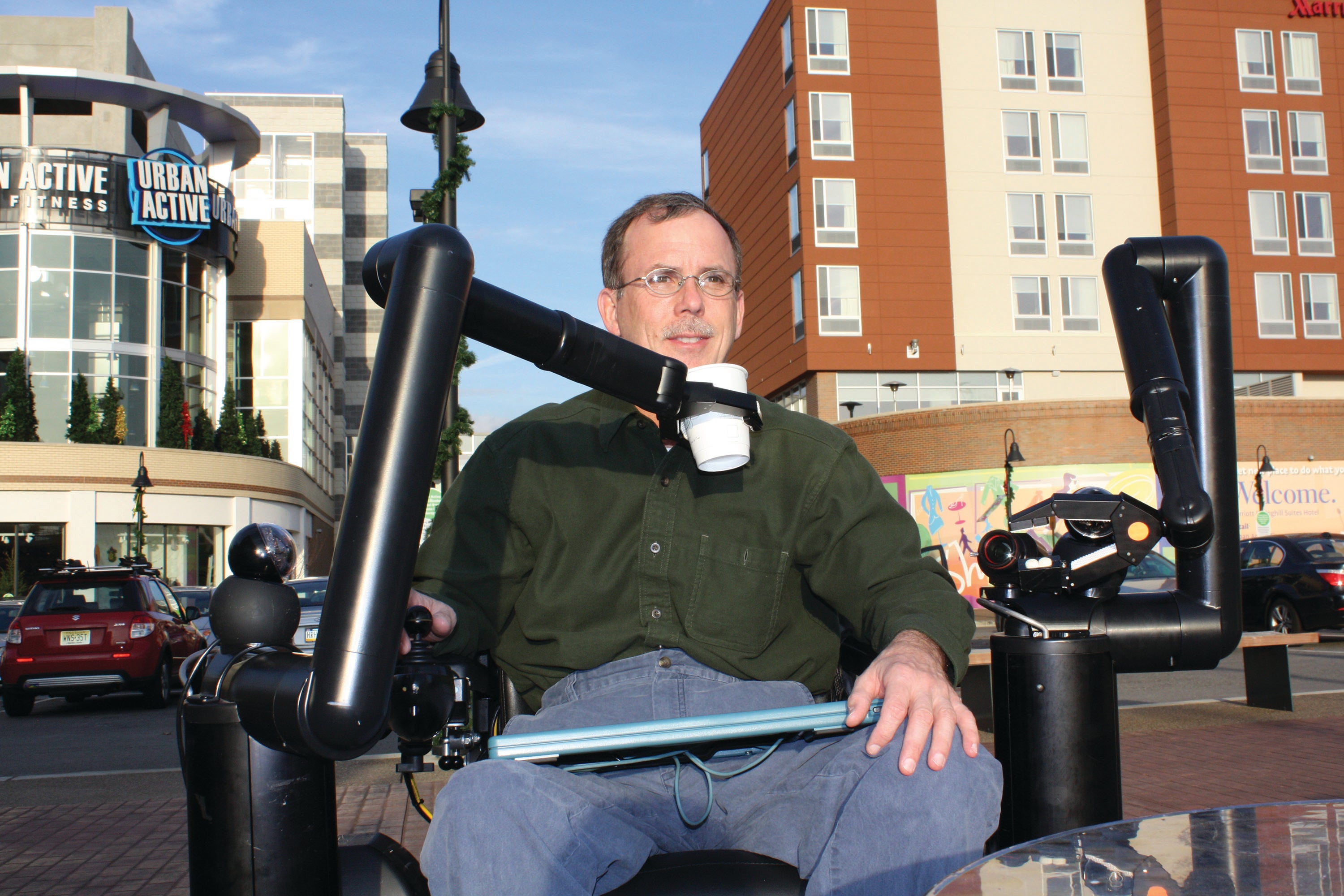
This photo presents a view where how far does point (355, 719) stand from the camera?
1258 mm

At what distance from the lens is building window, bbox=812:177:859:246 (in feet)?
113

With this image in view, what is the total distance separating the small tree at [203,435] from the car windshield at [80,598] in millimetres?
21392

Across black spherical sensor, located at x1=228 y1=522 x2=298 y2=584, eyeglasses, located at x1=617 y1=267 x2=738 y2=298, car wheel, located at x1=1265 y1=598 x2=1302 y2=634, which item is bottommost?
car wheel, located at x1=1265 y1=598 x2=1302 y2=634

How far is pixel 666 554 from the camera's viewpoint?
2.40m

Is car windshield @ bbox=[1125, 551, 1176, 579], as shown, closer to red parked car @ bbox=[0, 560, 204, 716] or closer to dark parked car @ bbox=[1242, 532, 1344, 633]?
dark parked car @ bbox=[1242, 532, 1344, 633]

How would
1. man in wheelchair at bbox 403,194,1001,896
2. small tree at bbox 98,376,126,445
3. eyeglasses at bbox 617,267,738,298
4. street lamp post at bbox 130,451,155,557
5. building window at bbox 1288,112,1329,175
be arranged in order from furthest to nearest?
building window at bbox 1288,112,1329,175 → small tree at bbox 98,376,126,445 → street lamp post at bbox 130,451,155,557 → eyeglasses at bbox 617,267,738,298 → man in wheelchair at bbox 403,194,1001,896

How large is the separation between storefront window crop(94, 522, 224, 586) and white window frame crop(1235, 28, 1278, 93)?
36.3m

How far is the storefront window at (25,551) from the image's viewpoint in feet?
97.0

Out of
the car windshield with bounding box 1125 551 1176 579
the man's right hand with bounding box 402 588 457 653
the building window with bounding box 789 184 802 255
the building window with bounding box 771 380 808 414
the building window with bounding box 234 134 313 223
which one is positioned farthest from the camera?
the building window with bounding box 234 134 313 223

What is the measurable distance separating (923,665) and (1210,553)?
964mm

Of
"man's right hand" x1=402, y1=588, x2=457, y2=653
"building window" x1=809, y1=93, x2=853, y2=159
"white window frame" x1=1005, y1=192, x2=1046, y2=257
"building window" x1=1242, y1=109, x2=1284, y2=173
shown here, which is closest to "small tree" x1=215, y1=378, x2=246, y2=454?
"building window" x1=809, y1=93, x2=853, y2=159

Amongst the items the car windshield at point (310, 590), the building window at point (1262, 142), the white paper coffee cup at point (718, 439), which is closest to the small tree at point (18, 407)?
the car windshield at point (310, 590)

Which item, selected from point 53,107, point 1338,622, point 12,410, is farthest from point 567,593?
point 53,107

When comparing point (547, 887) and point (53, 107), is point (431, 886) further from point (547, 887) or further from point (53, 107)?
point (53, 107)
